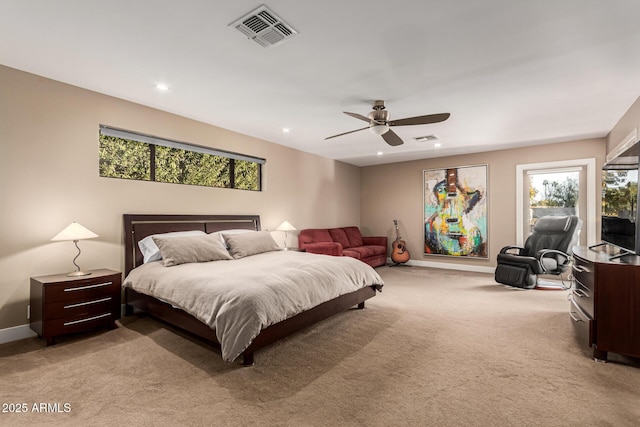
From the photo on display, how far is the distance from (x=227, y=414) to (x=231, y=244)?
8.49 feet

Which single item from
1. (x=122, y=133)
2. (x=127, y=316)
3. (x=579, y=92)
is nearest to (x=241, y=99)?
(x=122, y=133)

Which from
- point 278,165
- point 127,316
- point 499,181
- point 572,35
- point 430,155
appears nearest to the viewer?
point 572,35

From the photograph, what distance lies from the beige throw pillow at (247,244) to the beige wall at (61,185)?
28.8 inches

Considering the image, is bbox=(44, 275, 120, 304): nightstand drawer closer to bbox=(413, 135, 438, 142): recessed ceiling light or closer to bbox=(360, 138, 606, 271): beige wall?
bbox=(413, 135, 438, 142): recessed ceiling light

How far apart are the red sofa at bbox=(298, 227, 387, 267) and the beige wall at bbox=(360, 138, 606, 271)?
0.69 meters

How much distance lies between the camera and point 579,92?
11.3 feet

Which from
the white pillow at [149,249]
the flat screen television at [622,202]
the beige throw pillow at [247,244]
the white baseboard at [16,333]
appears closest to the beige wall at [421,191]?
the flat screen television at [622,202]

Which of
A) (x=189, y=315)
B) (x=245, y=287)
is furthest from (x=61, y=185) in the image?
(x=245, y=287)

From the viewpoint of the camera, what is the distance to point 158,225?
4066mm

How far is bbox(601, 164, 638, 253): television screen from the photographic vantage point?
267 centimetres

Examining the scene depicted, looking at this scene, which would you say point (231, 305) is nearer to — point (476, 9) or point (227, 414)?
point (227, 414)

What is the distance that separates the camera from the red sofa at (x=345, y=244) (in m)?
5.87

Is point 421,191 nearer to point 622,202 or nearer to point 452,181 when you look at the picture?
point 452,181

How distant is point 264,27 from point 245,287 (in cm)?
199
